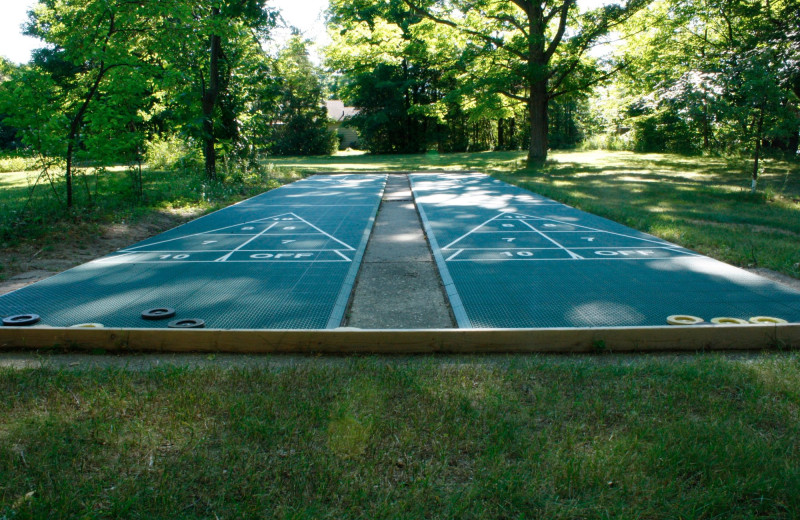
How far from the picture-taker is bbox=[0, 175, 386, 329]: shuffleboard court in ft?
18.2

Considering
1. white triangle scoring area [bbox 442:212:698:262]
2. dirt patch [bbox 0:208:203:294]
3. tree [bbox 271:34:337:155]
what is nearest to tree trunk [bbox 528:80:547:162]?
white triangle scoring area [bbox 442:212:698:262]

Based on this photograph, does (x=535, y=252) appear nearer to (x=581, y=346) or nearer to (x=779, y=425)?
(x=581, y=346)

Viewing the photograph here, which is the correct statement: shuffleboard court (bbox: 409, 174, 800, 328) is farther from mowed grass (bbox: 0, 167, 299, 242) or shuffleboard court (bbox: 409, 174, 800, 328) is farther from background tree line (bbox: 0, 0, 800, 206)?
background tree line (bbox: 0, 0, 800, 206)

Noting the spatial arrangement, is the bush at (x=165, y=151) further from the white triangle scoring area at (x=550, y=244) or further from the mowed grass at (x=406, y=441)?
the mowed grass at (x=406, y=441)

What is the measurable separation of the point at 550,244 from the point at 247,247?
5063 millimetres

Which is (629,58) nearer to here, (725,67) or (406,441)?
(725,67)

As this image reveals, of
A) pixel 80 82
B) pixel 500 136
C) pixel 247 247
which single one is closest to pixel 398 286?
pixel 247 247

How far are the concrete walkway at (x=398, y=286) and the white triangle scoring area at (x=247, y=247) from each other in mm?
709

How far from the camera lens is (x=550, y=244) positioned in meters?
9.14

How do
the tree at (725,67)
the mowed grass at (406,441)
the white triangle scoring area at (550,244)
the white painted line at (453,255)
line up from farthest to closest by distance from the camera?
the tree at (725,67), the white triangle scoring area at (550,244), the white painted line at (453,255), the mowed grass at (406,441)

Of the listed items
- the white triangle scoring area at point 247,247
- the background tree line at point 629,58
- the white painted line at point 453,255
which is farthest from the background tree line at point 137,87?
the background tree line at point 629,58

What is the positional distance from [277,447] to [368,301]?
11.1ft

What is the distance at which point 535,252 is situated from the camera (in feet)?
28.0

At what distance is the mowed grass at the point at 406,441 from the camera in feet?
8.15
